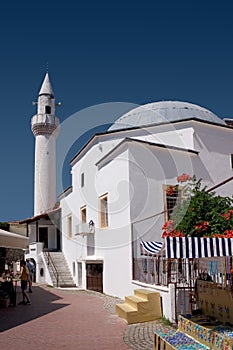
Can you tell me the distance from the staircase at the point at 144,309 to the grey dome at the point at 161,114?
39.7 ft

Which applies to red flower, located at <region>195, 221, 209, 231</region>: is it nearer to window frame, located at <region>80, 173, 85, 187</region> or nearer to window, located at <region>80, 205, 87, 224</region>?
window, located at <region>80, 205, 87, 224</region>

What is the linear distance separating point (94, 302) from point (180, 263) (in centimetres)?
581

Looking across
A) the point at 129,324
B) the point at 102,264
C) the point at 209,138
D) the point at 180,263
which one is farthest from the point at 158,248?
the point at 209,138

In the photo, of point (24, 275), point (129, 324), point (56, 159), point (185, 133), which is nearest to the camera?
point (129, 324)

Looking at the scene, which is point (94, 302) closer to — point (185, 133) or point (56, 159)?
point (185, 133)

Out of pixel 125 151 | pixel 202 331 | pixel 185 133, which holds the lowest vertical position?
pixel 202 331

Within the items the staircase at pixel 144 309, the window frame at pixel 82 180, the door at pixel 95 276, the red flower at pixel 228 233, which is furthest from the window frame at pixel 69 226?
the red flower at pixel 228 233

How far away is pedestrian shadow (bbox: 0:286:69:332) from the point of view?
12031 mm

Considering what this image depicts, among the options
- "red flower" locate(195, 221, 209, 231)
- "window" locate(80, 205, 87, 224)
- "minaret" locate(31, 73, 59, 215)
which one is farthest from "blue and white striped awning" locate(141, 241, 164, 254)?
"minaret" locate(31, 73, 59, 215)

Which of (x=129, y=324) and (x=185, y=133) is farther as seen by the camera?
(x=185, y=133)

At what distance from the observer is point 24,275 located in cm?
1656

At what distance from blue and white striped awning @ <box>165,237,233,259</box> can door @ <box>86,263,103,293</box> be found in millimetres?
Result: 11400

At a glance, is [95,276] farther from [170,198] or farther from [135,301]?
[135,301]

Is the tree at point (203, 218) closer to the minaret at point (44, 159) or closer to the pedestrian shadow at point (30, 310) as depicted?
the pedestrian shadow at point (30, 310)
